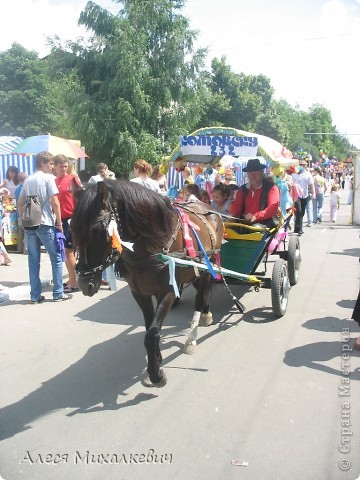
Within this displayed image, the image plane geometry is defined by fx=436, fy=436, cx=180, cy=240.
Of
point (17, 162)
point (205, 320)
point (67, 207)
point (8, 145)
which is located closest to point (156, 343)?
point (205, 320)

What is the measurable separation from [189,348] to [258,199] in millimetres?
2284

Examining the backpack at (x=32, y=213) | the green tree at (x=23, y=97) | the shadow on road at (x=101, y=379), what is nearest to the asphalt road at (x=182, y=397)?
the shadow on road at (x=101, y=379)

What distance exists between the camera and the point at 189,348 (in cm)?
436

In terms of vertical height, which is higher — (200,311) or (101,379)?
(200,311)

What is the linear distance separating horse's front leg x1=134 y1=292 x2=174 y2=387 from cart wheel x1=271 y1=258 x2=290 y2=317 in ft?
6.26

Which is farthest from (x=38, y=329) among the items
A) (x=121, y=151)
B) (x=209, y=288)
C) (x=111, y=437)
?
(x=121, y=151)

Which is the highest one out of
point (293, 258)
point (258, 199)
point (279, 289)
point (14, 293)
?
point (258, 199)

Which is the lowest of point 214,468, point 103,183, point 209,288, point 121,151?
point 214,468

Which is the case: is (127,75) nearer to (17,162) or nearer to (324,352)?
(17,162)

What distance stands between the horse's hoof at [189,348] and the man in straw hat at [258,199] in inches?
72.7

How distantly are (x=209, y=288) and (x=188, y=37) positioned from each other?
1983 centimetres

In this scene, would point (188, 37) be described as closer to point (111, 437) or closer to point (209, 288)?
point (209, 288)

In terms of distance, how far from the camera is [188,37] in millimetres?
21641

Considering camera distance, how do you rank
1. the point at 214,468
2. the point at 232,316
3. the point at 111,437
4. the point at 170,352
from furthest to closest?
the point at 232,316
the point at 170,352
the point at 111,437
the point at 214,468
